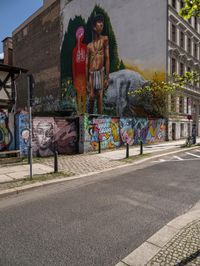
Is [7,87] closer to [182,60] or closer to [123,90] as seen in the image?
[123,90]

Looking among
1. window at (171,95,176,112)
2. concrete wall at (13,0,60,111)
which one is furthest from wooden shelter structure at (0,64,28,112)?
concrete wall at (13,0,60,111)

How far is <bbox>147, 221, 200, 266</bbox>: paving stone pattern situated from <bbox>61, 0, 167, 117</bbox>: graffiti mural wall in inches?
872

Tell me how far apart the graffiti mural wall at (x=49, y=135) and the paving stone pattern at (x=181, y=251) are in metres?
9.67

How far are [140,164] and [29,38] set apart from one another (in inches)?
1505

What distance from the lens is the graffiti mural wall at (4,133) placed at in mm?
11266

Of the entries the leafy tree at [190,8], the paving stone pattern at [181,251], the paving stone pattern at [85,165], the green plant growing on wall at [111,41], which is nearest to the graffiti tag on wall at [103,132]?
the paving stone pattern at [85,165]

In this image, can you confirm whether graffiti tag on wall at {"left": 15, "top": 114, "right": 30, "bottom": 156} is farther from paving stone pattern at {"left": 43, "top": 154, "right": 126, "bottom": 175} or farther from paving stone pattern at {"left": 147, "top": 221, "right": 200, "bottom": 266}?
paving stone pattern at {"left": 147, "top": 221, "right": 200, "bottom": 266}

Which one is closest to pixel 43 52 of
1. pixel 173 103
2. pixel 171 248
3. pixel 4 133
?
pixel 173 103

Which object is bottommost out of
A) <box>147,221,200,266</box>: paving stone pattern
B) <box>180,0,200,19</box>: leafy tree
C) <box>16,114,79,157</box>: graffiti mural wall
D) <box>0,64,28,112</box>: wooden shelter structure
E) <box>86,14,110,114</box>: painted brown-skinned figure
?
<box>147,221,200,266</box>: paving stone pattern

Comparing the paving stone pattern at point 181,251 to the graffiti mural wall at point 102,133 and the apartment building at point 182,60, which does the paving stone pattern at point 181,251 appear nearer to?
the graffiti mural wall at point 102,133

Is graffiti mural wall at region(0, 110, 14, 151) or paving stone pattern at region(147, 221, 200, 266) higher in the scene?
graffiti mural wall at region(0, 110, 14, 151)

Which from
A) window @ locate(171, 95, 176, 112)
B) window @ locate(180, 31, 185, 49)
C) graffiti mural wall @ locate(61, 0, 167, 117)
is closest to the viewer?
window @ locate(171, 95, 176, 112)

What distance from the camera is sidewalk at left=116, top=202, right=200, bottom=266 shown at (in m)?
3.27

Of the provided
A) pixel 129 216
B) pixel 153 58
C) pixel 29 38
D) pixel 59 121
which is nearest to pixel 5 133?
pixel 59 121
